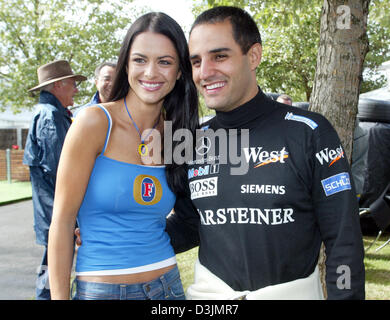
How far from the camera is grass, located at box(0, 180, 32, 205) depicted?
13525mm

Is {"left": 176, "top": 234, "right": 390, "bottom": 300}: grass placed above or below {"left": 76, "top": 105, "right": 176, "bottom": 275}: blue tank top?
below

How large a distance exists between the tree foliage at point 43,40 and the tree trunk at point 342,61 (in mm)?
17671

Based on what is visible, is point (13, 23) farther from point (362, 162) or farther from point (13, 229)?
point (362, 162)

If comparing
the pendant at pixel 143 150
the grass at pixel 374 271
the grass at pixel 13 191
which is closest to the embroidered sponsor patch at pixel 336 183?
the pendant at pixel 143 150

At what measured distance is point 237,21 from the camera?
7.25 ft

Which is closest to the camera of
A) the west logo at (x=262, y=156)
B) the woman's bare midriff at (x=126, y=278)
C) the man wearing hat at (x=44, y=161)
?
the west logo at (x=262, y=156)

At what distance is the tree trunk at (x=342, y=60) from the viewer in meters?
3.68

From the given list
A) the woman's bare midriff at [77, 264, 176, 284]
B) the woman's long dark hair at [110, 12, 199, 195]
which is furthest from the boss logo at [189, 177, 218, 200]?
the woman's bare midriff at [77, 264, 176, 284]

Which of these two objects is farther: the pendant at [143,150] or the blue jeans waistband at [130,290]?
the pendant at [143,150]

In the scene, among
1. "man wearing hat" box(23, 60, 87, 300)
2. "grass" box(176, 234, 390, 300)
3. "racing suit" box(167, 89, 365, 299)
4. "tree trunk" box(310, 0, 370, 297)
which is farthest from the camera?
"grass" box(176, 234, 390, 300)

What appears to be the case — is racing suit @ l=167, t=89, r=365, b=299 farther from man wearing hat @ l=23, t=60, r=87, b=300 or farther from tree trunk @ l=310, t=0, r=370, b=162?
man wearing hat @ l=23, t=60, r=87, b=300

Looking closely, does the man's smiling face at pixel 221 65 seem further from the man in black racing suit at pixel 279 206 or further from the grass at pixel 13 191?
the grass at pixel 13 191
